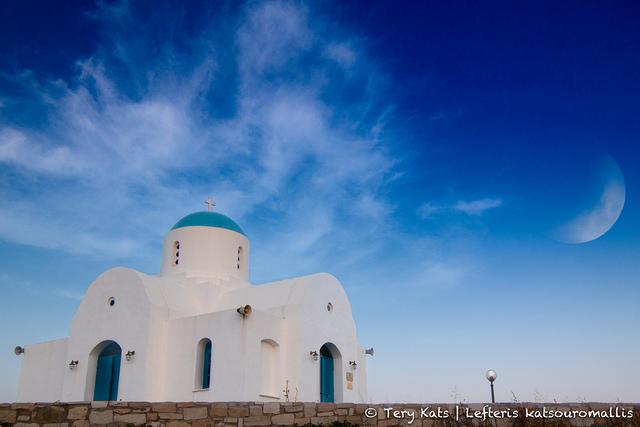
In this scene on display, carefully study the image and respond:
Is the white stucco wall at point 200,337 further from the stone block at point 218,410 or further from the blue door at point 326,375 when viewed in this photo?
the stone block at point 218,410

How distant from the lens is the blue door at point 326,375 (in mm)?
18375

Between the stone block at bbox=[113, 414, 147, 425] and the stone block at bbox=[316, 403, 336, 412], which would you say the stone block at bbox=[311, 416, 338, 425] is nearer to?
the stone block at bbox=[316, 403, 336, 412]

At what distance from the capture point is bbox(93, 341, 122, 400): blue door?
1800 centimetres

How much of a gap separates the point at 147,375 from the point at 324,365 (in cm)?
545

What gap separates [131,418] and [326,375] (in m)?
10.0

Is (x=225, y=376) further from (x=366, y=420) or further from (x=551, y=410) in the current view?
(x=551, y=410)

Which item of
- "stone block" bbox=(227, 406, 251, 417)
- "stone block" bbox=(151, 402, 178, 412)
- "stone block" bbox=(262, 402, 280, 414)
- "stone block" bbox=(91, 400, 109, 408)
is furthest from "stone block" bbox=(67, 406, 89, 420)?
"stone block" bbox=(262, 402, 280, 414)

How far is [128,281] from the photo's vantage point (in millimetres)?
18812

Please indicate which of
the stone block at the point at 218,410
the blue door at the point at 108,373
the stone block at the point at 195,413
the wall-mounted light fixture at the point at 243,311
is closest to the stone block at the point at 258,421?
the stone block at the point at 218,410

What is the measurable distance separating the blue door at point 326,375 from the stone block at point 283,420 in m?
8.23

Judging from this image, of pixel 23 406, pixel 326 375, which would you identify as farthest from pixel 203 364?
pixel 23 406

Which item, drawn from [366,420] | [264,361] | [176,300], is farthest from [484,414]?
[176,300]

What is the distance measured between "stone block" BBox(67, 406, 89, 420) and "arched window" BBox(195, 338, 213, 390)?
758cm

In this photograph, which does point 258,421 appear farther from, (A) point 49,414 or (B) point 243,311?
(B) point 243,311
